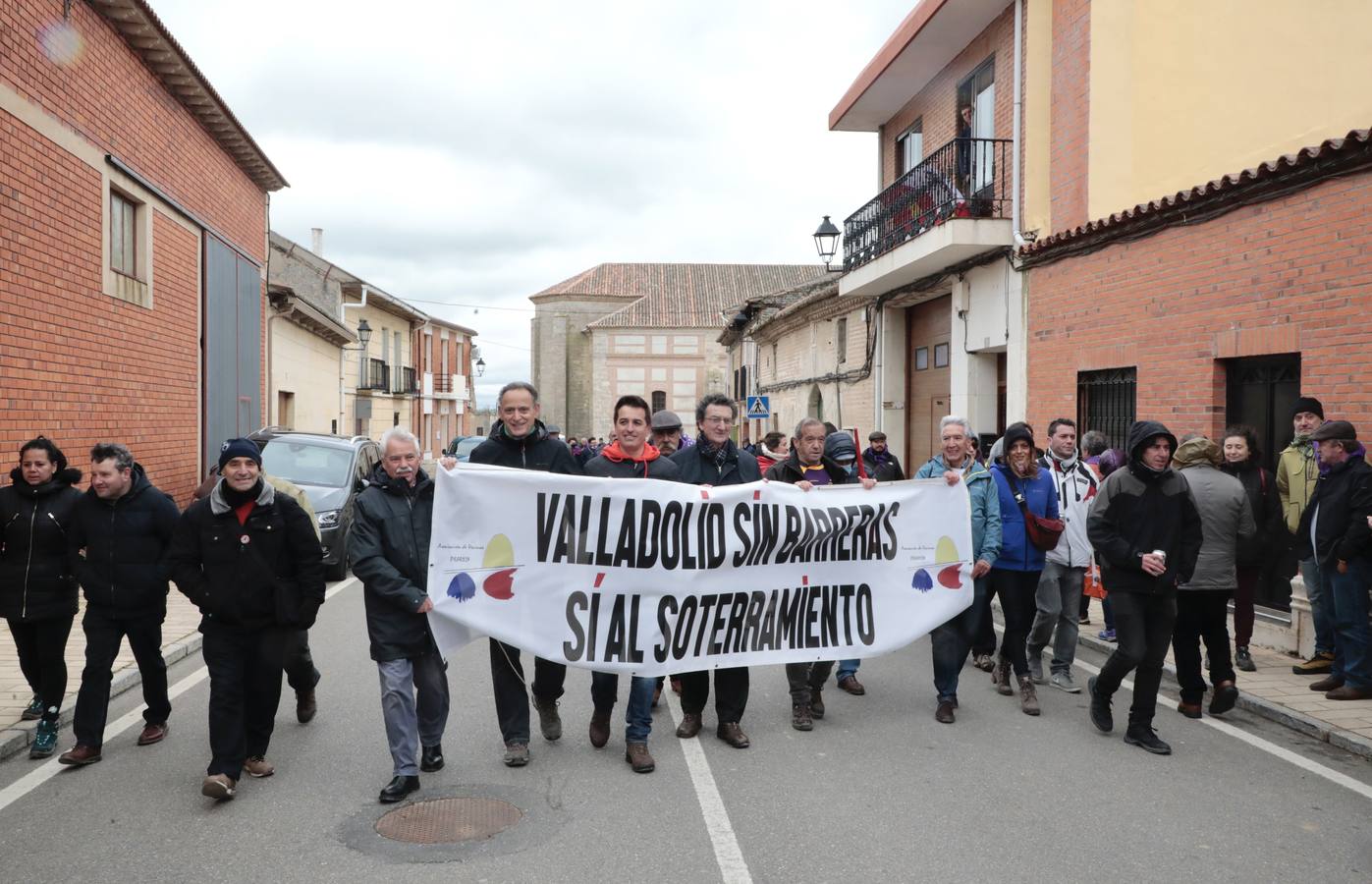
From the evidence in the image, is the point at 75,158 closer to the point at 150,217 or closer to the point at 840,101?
the point at 150,217

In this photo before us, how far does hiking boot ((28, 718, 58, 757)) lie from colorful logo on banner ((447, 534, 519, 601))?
2.51 metres

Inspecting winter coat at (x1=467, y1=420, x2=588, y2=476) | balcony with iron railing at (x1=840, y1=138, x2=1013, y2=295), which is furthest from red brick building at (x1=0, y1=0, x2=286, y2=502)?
balcony with iron railing at (x1=840, y1=138, x2=1013, y2=295)

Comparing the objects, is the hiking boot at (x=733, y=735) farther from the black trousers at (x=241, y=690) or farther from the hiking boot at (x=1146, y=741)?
the black trousers at (x=241, y=690)

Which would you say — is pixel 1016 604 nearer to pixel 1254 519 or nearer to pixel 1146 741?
pixel 1146 741

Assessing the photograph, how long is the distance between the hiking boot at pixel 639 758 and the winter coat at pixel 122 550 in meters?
2.64

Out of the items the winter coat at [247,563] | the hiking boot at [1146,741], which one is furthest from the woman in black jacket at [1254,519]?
the winter coat at [247,563]

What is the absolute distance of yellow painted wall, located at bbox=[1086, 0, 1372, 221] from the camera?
11.7 m

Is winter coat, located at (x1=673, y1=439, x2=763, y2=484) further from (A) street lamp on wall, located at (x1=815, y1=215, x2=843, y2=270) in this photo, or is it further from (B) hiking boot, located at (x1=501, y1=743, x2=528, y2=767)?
(A) street lamp on wall, located at (x1=815, y1=215, x2=843, y2=270)

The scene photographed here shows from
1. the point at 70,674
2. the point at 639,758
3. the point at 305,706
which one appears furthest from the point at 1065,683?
the point at 70,674

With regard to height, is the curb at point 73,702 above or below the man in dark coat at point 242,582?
below

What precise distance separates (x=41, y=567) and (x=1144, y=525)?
6147 mm

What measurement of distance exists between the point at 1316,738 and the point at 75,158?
13055mm

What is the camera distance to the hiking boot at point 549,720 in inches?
234

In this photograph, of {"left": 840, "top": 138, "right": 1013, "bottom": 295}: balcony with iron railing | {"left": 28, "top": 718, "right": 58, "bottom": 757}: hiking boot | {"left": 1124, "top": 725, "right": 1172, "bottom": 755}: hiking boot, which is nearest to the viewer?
{"left": 28, "top": 718, "right": 58, "bottom": 757}: hiking boot
